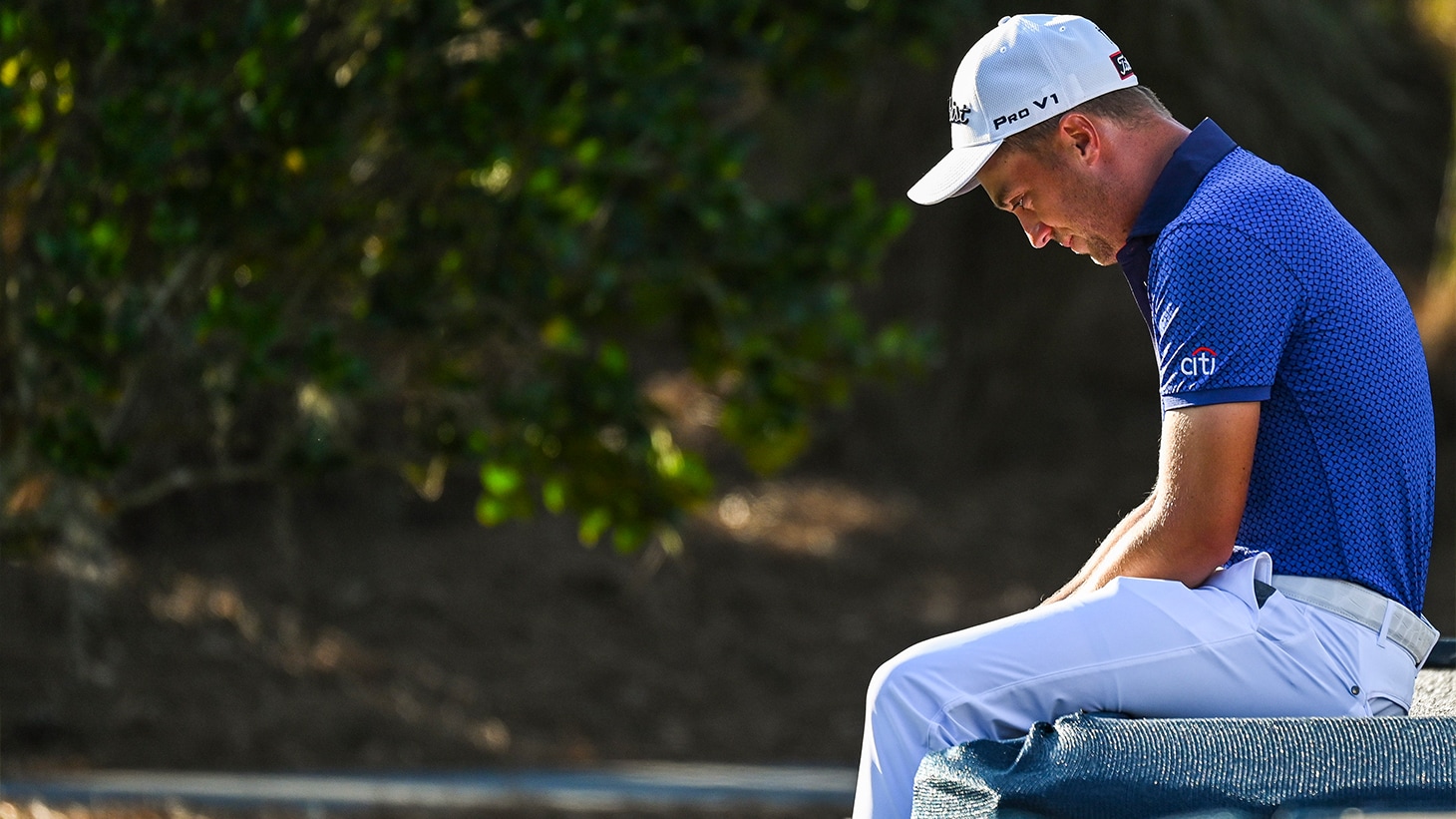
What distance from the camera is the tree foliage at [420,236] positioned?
4.53 metres

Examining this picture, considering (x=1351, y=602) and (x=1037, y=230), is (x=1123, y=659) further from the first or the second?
(x=1037, y=230)

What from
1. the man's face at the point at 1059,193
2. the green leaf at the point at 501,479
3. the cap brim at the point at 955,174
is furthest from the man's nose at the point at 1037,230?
the green leaf at the point at 501,479

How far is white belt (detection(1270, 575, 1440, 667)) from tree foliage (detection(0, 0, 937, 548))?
2702mm

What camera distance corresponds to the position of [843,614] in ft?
31.2

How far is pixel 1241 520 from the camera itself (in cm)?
266

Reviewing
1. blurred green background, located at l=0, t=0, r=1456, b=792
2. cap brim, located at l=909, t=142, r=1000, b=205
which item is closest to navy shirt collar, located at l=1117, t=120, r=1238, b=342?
cap brim, located at l=909, t=142, r=1000, b=205

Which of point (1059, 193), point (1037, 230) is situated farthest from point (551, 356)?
point (1059, 193)

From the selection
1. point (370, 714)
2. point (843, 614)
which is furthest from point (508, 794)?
point (843, 614)

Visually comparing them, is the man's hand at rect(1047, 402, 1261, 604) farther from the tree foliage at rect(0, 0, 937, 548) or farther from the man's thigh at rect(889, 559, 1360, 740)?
the tree foliage at rect(0, 0, 937, 548)

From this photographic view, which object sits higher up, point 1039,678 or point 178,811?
point 1039,678

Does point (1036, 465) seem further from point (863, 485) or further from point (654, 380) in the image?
point (654, 380)

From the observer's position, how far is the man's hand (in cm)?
254

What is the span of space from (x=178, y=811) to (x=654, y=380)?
21.0ft

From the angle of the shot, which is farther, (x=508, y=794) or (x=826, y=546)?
(x=826, y=546)
